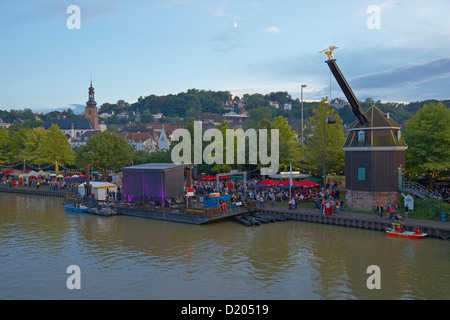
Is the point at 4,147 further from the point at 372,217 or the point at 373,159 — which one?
the point at 372,217

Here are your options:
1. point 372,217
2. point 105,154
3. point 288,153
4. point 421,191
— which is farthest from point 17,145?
point 421,191

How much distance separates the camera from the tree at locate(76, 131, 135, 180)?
61281 mm

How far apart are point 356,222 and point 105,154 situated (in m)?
41.7

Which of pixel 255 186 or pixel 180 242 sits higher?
pixel 255 186

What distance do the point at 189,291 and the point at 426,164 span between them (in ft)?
84.3

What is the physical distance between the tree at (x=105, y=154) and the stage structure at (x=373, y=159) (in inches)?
1530

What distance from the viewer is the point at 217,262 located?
24.0 m

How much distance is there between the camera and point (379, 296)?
61.1 ft

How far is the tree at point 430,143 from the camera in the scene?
35094mm

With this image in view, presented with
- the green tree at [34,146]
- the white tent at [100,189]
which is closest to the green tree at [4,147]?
the green tree at [34,146]

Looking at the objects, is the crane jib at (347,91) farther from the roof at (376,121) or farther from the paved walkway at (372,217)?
the paved walkway at (372,217)

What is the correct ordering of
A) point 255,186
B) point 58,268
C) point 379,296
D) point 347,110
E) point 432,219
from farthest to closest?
point 347,110
point 255,186
point 432,219
point 58,268
point 379,296
